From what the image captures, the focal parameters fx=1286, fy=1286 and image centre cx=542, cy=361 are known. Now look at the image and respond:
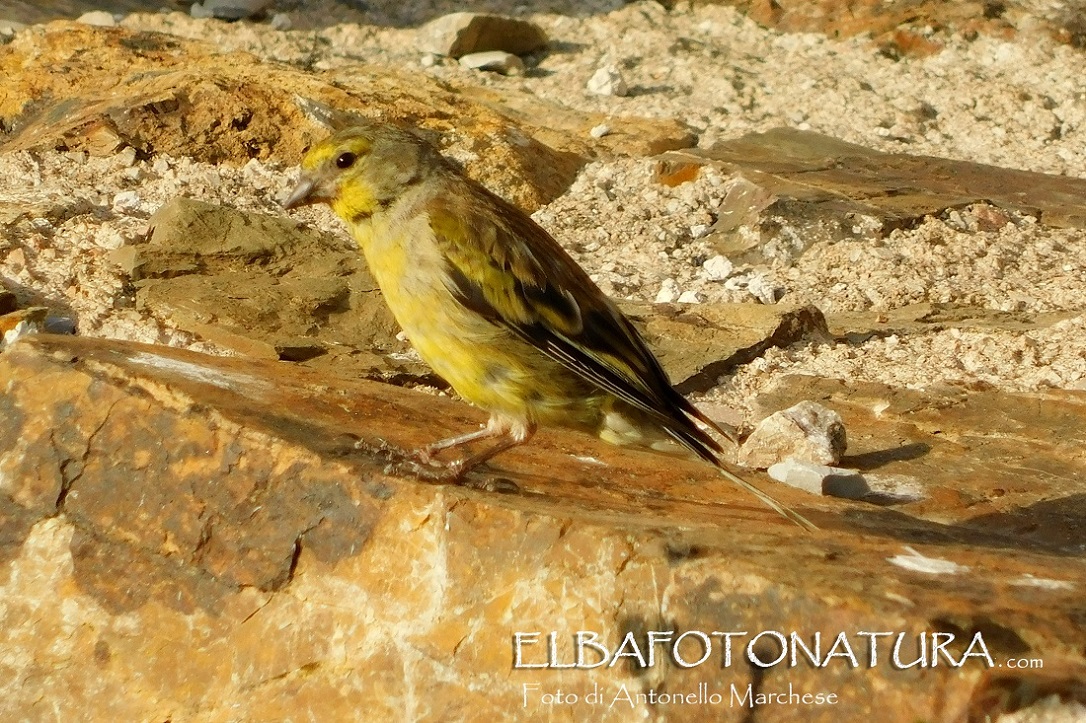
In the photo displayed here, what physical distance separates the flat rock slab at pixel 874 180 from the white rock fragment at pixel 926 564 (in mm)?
3407

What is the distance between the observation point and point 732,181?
21.4 ft

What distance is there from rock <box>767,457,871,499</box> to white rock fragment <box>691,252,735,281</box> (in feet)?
6.05

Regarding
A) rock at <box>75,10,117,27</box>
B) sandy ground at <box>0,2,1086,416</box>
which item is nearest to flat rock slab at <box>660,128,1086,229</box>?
sandy ground at <box>0,2,1086,416</box>

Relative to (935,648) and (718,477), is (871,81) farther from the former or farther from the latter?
(935,648)

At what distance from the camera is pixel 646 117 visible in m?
7.46

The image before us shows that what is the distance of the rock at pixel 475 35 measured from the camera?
26.0 ft

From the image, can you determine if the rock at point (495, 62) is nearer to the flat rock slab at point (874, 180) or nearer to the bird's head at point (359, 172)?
the flat rock slab at point (874, 180)

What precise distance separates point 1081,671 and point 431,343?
6.81ft

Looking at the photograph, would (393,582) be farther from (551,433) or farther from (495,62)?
(495,62)

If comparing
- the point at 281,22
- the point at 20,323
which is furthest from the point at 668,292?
the point at 281,22

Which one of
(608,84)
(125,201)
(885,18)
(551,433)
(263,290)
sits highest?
(885,18)

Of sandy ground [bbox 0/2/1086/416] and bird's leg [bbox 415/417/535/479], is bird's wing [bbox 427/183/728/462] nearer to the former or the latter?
bird's leg [bbox 415/417/535/479]

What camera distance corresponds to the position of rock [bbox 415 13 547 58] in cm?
793

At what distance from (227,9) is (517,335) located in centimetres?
485
